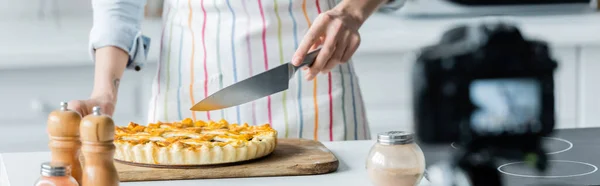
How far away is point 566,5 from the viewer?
233 centimetres

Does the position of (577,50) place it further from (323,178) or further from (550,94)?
(323,178)

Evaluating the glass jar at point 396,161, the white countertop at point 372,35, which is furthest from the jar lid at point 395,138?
the white countertop at point 372,35

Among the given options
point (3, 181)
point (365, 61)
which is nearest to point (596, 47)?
point (365, 61)

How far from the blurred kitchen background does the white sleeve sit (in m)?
0.53

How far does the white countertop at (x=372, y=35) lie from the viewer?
2.03 metres

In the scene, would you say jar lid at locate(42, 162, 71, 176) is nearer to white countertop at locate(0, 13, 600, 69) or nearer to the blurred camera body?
the blurred camera body

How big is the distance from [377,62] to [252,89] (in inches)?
40.6

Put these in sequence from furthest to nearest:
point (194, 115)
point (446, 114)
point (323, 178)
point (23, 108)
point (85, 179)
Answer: point (23, 108) → point (446, 114) → point (194, 115) → point (323, 178) → point (85, 179)

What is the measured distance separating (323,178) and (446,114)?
941 millimetres

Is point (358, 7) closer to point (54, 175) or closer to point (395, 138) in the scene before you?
point (395, 138)

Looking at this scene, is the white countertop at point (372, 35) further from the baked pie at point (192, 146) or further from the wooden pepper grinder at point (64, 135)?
the wooden pepper grinder at point (64, 135)

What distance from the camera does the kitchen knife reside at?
1.13 meters

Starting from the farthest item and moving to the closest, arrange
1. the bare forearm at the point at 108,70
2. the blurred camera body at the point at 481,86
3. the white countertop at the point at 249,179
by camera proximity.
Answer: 1. the blurred camera body at the point at 481,86
2. the bare forearm at the point at 108,70
3. the white countertop at the point at 249,179

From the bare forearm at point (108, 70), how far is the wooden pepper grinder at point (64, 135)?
489mm
